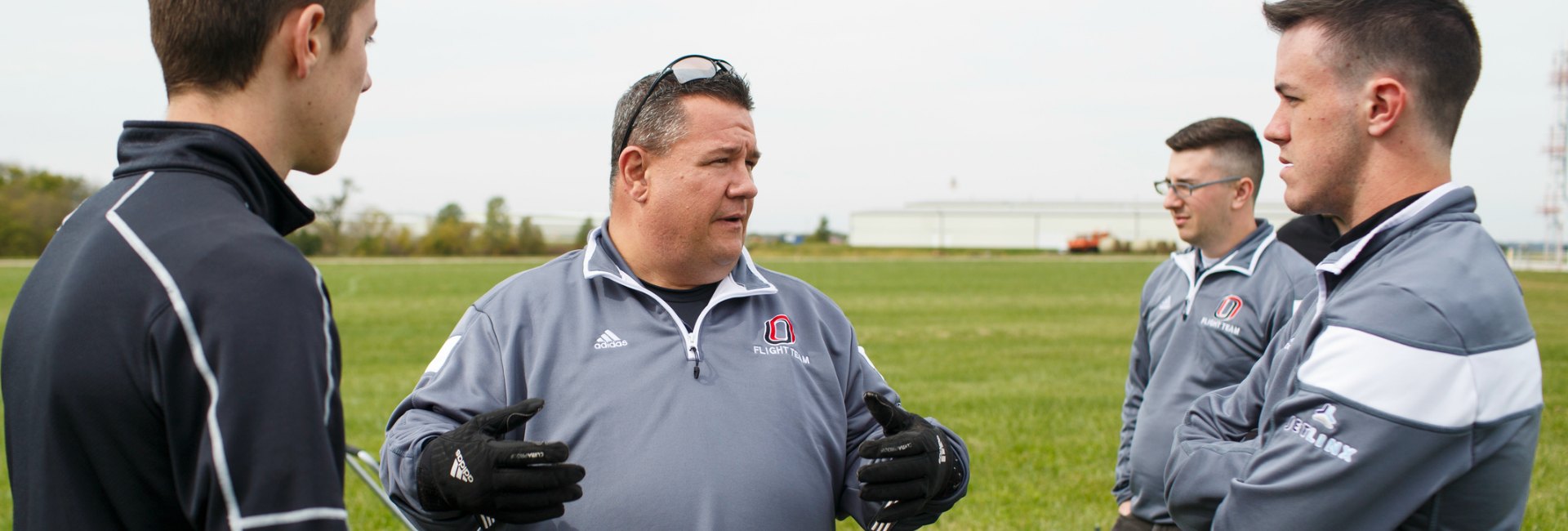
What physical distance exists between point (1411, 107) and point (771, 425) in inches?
71.7

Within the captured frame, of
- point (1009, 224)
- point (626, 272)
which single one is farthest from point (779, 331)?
point (1009, 224)

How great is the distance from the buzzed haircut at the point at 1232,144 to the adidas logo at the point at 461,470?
396 cm

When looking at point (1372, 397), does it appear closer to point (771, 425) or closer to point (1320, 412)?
point (1320, 412)

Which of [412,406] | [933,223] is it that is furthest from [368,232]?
[412,406]

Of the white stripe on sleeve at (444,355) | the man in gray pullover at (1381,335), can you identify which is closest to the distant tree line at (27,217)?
the white stripe on sleeve at (444,355)

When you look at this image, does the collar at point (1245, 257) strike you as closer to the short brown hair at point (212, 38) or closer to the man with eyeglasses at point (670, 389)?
the man with eyeglasses at point (670, 389)

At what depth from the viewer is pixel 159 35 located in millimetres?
1763

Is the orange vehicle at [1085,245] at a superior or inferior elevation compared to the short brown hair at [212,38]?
inferior

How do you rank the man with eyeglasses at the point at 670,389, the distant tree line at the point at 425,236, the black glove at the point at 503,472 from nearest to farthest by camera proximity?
1. the black glove at the point at 503,472
2. the man with eyeglasses at the point at 670,389
3. the distant tree line at the point at 425,236

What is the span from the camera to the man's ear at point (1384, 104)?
2479 mm

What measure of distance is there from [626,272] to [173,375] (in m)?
1.79

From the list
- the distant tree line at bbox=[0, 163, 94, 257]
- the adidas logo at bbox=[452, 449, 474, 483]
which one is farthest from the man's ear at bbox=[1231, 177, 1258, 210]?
the distant tree line at bbox=[0, 163, 94, 257]

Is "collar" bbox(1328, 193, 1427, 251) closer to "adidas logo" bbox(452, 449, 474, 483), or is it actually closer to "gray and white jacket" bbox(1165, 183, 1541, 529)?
"gray and white jacket" bbox(1165, 183, 1541, 529)

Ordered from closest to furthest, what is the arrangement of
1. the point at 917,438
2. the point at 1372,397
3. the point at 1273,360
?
the point at 1372,397
the point at 1273,360
the point at 917,438
